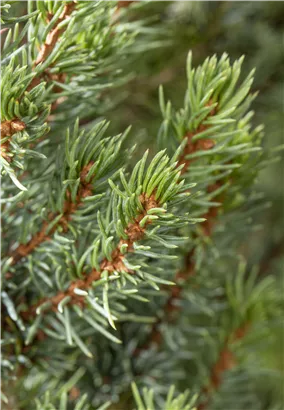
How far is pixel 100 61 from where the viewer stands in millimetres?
360

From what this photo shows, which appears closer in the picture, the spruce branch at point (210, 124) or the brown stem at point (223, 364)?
the spruce branch at point (210, 124)

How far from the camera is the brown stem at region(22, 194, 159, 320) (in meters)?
0.29

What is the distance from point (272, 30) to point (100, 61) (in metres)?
0.33

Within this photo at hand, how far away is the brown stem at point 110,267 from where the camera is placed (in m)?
0.29

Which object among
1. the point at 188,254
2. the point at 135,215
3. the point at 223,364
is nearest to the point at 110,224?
the point at 135,215

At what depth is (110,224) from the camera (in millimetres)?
308

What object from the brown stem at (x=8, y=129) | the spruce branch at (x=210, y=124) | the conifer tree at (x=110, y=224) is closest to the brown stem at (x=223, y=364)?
the conifer tree at (x=110, y=224)

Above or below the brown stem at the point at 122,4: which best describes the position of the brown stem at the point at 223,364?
below

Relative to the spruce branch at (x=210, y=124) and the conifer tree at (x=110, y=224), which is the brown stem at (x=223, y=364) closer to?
the conifer tree at (x=110, y=224)

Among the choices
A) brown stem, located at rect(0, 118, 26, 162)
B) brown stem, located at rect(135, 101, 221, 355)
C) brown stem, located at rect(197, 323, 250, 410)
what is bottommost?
brown stem, located at rect(197, 323, 250, 410)

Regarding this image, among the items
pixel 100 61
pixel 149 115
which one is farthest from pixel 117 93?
pixel 100 61

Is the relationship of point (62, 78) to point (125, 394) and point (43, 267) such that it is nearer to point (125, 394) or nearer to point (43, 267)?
point (43, 267)

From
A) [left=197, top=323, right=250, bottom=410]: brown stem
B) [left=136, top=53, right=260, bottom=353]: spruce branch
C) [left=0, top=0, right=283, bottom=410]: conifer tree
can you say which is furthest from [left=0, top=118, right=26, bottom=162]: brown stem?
[left=197, top=323, right=250, bottom=410]: brown stem

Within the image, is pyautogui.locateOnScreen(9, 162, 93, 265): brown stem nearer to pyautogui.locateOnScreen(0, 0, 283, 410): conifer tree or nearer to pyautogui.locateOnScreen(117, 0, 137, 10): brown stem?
pyautogui.locateOnScreen(0, 0, 283, 410): conifer tree
